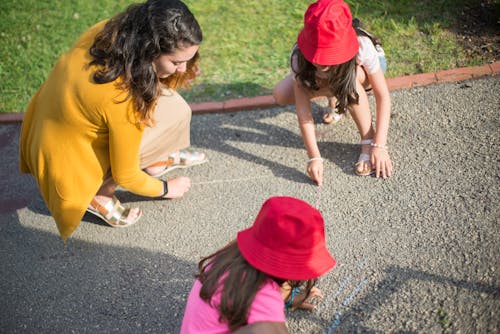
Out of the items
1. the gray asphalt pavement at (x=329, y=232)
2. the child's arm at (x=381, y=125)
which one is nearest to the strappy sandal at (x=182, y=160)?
the gray asphalt pavement at (x=329, y=232)

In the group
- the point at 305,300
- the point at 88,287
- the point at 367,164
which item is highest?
the point at 367,164

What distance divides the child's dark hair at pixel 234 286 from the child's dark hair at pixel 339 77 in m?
1.21

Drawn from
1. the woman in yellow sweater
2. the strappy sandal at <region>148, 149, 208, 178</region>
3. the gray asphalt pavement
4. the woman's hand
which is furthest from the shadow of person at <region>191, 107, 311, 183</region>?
the woman in yellow sweater

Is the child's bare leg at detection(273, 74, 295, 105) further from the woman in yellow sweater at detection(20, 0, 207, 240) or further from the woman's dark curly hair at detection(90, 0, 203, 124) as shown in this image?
the woman's dark curly hair at detection(90, 0, 203, 124)

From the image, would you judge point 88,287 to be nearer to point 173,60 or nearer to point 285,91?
point 173,60

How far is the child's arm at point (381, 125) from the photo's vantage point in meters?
2.73

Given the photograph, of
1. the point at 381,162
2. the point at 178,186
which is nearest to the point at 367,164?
the point at 381,162

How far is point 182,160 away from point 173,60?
1.10 m

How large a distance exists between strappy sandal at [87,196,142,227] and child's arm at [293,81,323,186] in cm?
113

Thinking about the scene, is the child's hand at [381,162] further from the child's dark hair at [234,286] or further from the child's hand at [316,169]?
the child's dark hair at [234,286]

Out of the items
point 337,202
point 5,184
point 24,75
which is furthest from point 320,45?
point 24,75

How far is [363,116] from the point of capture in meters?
2.84

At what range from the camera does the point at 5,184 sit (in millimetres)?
3299

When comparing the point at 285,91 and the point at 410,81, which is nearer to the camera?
the point at 285,91
